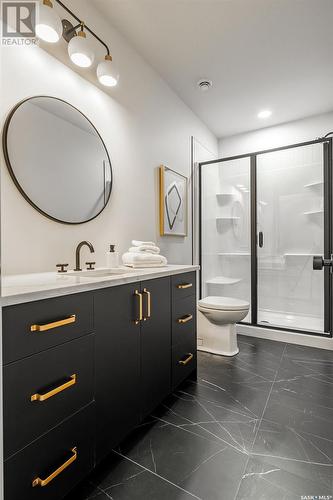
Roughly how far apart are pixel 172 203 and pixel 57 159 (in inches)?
53.2

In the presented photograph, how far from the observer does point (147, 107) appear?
238 centimetres

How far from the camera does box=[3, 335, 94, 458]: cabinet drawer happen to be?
802 millimetres

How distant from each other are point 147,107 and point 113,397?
88.3 inches

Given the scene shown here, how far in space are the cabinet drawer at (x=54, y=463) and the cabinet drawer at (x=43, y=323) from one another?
0.31 metres

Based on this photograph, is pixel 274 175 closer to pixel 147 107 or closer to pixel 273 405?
pixel 147 107

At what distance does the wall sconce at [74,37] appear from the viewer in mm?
1371

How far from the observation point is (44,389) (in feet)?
2.96

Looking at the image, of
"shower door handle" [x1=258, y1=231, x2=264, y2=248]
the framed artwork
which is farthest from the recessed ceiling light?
"shower door handle" [x1=258, y1=231, x2=264, y2=248]

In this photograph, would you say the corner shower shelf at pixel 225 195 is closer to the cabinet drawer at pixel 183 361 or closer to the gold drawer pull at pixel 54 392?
the cabinet drawer at pixel 183 361

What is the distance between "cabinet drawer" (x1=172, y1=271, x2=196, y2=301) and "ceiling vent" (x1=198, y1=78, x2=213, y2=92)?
1.92 m

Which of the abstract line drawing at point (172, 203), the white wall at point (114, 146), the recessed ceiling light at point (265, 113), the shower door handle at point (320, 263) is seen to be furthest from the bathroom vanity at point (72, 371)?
the recessed ceiling light at point (265, 113)

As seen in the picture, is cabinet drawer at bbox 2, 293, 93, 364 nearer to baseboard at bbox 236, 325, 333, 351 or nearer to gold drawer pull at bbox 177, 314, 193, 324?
gold drawer pull at bbox 177, 314, 193, 324

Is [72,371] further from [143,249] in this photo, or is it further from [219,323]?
[219,323]

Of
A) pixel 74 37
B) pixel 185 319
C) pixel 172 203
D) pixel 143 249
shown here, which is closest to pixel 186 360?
pixel 185 319
